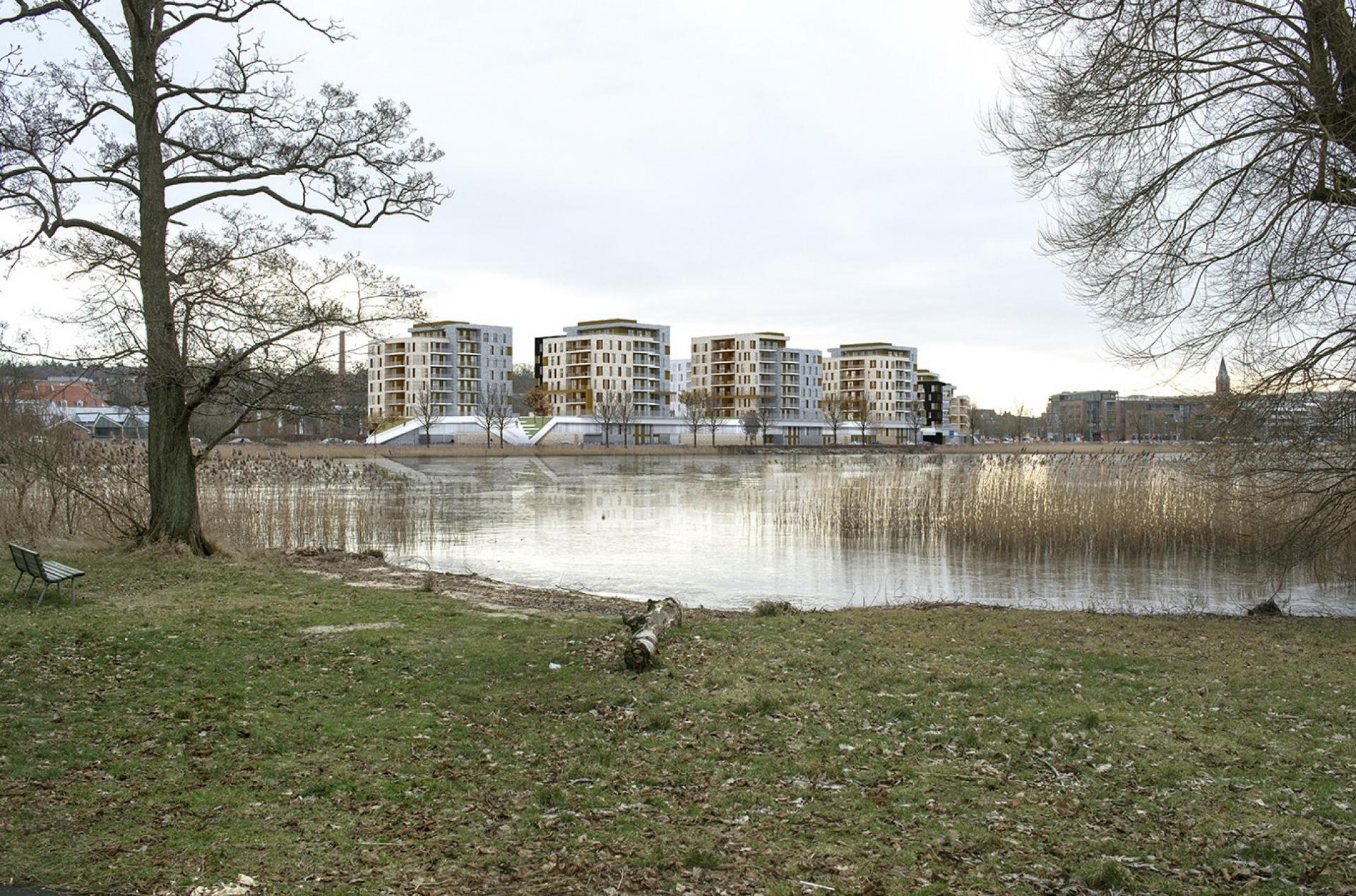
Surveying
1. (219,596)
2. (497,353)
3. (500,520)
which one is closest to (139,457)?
(500,520)

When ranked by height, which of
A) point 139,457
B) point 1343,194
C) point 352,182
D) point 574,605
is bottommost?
point 574,605

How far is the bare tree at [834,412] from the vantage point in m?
136

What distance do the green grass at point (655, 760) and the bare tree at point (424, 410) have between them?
91.9 metres

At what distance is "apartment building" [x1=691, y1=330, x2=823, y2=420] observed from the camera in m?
143

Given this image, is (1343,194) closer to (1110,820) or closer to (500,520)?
(1110,820)

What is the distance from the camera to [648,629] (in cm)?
1004

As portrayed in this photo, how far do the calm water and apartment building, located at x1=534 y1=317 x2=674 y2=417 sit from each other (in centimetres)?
9093

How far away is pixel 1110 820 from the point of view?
5.64 metres

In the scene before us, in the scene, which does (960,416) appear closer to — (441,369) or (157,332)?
(441,369)

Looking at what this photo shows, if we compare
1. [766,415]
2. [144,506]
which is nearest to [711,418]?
[766,415]

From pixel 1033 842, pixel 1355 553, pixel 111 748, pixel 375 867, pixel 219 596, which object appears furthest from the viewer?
pixel 1355 553

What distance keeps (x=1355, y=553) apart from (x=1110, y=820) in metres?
16.6

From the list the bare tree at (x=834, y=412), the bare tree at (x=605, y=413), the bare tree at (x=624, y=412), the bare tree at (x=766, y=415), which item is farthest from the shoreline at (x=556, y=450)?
the bare tree at (x=834, y=412)

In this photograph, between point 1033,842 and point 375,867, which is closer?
point 375,867
